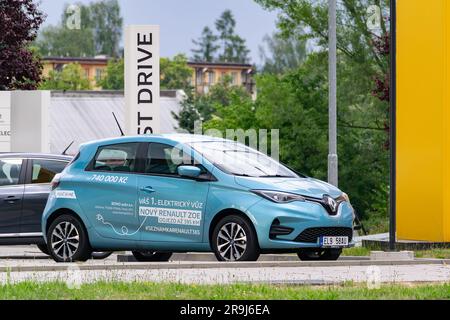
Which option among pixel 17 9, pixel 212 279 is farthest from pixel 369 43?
pixel 212 279

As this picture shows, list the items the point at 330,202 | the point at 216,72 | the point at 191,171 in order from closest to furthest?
the point at 330,202 → the point at 191,171 → the point at 216,72

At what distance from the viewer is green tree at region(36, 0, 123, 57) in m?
163

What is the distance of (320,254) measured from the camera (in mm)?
18266

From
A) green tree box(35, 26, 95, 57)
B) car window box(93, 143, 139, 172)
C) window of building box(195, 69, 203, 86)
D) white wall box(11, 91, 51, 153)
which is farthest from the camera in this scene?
window of building box(195, 69, 203, 86)

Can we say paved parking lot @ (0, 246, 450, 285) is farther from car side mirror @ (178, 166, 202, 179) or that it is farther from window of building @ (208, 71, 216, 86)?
window of building @ (208, 71, 216, 86)

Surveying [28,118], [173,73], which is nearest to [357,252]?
[28,118]

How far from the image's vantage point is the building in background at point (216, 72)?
581ft

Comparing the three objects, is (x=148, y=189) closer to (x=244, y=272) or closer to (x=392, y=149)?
(x=244, y=272)

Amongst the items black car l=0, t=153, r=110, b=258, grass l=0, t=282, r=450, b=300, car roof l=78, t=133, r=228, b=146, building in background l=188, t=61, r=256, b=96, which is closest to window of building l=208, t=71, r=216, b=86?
building in background l=188, t=61, r=256, b=96

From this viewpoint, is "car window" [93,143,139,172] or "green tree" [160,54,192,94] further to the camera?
"green tree" [160,54,192,94]

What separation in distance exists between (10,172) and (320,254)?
555 centimetres

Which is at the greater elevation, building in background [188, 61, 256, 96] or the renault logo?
building in background [188, 61, 256, 96]

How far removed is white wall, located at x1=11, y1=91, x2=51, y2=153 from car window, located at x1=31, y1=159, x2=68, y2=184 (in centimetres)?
1112

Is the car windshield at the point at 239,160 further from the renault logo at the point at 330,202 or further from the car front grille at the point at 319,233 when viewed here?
the car front grille at the point at 319,233
